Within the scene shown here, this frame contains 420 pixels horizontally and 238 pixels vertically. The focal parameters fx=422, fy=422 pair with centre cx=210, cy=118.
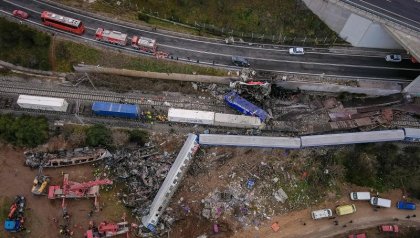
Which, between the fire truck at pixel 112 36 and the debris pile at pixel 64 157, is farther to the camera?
the fire truck at pixel 112 36

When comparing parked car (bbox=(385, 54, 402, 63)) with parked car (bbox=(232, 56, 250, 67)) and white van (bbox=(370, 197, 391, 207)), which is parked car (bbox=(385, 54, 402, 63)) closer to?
white van (bbox=(370, 197, 391, 207))

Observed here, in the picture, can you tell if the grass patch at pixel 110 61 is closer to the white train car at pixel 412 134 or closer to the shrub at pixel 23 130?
the shrub at pixel 23 130

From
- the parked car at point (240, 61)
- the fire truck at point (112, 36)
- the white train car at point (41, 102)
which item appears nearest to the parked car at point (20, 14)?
the fire truck at point (112, 36)

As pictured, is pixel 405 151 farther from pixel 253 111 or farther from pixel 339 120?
pixel 253 111

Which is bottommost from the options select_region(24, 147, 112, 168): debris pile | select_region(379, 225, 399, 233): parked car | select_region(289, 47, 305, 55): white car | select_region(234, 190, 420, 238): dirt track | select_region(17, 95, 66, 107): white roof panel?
select_region(379, 225, 399, 233): parked car

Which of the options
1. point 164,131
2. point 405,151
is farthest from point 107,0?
point 405,151

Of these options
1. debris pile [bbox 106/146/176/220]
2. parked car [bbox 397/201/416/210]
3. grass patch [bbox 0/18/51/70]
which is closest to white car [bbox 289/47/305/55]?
debris pile [bbox 106/146/176/220]
